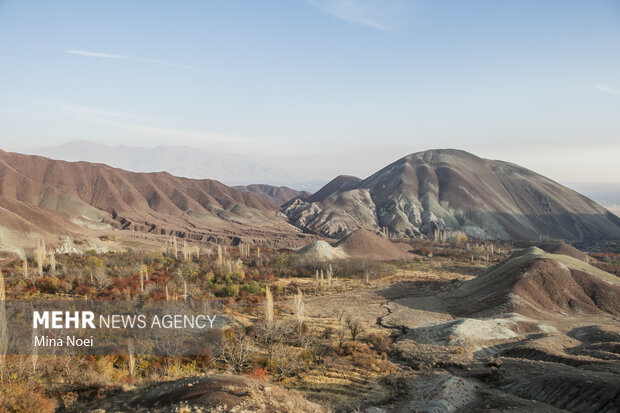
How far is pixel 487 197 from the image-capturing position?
10644 cm

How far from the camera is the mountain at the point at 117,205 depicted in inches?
2222

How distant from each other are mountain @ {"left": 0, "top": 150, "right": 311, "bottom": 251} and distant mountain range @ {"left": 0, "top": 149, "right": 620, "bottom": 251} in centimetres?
26

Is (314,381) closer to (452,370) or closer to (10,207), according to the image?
(452,370)

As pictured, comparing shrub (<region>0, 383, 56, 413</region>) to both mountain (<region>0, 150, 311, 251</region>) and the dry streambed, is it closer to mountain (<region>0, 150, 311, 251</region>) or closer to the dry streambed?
the dry streambed

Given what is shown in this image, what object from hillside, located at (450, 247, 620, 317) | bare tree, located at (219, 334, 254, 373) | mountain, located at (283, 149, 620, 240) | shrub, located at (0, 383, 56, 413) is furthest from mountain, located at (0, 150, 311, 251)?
hillside, located at (450, 247, 620, 317)

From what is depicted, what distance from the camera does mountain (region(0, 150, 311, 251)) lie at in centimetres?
5644

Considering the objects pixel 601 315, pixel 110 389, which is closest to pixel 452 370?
pixel 110 389

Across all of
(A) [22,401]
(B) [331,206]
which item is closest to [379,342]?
(A) [22,401]

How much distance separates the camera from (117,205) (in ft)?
293

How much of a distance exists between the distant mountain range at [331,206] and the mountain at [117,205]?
0.87 ft

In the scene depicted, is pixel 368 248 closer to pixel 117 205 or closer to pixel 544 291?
pixel 544 291

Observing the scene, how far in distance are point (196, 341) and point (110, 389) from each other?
5875mm

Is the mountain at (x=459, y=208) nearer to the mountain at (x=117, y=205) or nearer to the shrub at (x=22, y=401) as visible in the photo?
the mountain at (x=117, y=205)

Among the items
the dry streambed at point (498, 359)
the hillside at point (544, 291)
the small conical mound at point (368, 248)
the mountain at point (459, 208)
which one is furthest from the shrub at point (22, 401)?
the mountain at point (459, 208)
